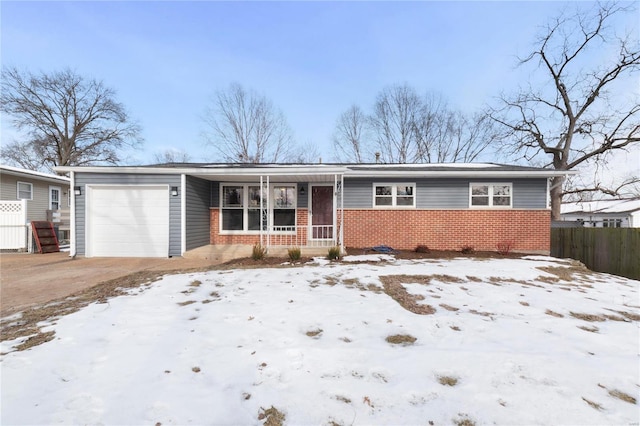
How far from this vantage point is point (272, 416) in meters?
1.90

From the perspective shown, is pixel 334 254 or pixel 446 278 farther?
pixel 334 254

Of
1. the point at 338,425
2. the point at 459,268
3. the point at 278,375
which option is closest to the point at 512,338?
the point at 338,425

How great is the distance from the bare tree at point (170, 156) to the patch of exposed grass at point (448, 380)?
3845cm

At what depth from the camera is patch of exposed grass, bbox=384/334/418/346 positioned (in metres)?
2.94

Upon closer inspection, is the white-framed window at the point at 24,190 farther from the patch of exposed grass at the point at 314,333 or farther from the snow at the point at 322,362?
the patch of exposed grass at the point at 314,333

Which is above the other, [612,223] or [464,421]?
[612,223]

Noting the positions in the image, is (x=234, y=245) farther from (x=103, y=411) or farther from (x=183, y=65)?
(x=183, y=65)

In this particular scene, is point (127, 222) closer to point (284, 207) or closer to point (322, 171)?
point (284, 207)

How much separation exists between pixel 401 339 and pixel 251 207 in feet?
26.0

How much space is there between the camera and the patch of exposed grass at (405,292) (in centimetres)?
395

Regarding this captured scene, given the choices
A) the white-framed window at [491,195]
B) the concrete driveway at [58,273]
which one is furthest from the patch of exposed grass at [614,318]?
the concrete driveway at [58,273]

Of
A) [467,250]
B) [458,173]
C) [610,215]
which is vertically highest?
[458,173]

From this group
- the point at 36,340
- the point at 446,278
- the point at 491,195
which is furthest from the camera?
the point at 491,195

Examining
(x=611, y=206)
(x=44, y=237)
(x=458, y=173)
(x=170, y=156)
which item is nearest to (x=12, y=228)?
(x=44, y=237)
